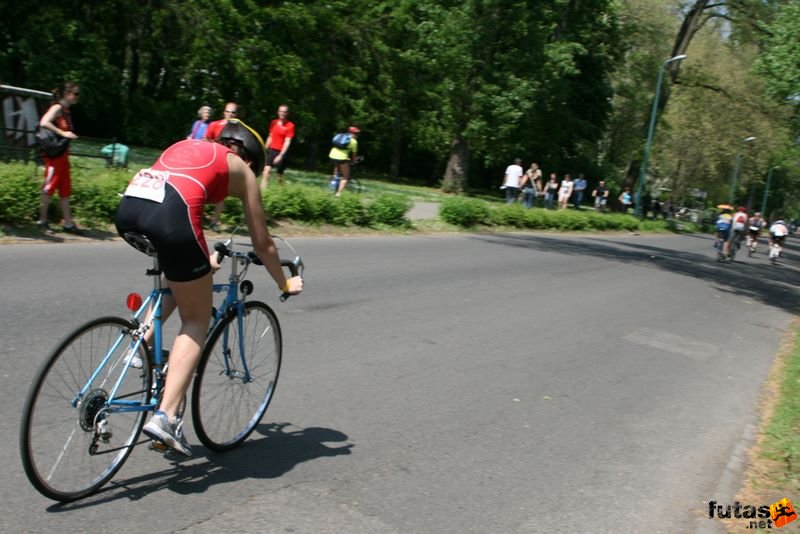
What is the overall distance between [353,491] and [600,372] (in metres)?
4.02

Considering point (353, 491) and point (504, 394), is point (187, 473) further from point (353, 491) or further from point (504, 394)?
point (504, 394)

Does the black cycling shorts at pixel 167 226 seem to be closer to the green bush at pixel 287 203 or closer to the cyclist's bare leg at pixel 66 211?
the cyclist's bare leg at pixel 66 211

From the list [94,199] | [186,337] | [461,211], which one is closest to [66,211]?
[94,199]

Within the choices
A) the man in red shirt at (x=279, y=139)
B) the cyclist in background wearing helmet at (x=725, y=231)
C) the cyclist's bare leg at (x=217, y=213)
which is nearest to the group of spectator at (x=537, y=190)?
the cyclist in background wearing helmet at (x=725, y=231)

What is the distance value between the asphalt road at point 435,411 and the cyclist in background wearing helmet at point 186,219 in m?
0.57

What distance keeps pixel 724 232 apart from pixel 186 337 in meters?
24.7

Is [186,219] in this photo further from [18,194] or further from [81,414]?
[18,194]

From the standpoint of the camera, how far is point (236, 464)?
4.30 metres

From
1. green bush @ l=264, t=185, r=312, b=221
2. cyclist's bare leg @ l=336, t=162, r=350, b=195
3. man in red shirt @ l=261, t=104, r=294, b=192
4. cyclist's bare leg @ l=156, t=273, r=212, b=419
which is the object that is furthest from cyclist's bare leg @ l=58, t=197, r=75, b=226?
cyclist's bare leg @ l=336, t=162, r=350, b=195

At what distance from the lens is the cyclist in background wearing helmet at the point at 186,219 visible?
352 centimetres

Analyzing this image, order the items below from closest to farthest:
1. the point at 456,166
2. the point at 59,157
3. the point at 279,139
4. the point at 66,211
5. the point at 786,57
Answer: the point at 59,157
the point at 66,211
the point at 279,139
the point at 786,57
the point at 456,166

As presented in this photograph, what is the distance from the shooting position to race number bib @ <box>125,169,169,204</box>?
3.51 metres

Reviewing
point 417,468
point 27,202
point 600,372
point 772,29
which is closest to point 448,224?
point 772,29

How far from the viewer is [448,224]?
2088 centimetres
